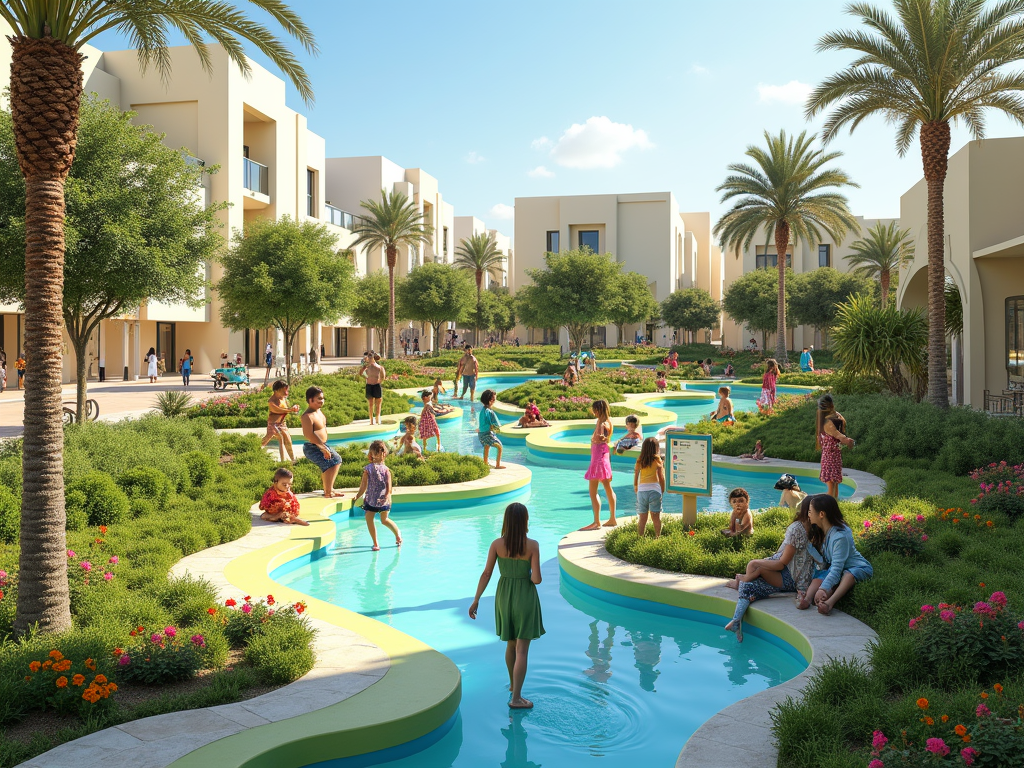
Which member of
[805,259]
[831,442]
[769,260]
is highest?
[805,259]

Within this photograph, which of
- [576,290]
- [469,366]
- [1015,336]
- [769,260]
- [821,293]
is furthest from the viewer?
[769,260]

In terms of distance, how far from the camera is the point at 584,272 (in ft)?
145

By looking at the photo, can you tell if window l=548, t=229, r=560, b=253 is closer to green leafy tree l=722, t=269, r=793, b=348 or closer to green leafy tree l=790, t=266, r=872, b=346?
green leafy tree l=722, t=269, r=793, b=348

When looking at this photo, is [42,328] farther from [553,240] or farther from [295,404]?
[553,240]

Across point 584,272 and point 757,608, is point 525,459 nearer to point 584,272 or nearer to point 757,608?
point 757,608

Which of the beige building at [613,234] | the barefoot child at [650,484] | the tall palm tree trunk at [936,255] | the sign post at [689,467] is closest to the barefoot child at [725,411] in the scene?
the tall palm tree trunk at [936,255]

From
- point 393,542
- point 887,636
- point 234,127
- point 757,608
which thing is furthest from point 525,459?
point 234,127

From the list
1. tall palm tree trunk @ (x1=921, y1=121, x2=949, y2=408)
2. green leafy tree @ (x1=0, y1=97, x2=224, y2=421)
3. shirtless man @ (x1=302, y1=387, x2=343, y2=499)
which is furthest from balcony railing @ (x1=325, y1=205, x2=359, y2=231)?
shirtless man @ (x1=302, y1=387, x2=343, y2=499)

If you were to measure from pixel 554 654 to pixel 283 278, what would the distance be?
21.5m

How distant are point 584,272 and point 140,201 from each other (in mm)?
31490

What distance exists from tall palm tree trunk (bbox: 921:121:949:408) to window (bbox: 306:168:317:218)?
37.0 meters

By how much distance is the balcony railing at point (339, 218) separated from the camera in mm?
51219

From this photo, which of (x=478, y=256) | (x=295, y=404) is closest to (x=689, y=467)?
(x=295, y=404)

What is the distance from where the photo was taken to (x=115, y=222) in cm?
1440
